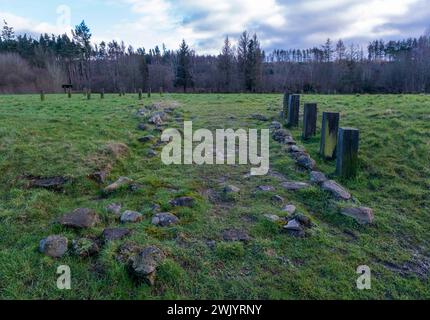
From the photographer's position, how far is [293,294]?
2.61 m

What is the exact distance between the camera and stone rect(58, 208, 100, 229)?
350cm

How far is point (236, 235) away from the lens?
3.50 m

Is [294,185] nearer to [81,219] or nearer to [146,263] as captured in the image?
[146,263]

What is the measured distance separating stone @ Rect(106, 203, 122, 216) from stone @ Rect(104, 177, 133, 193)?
54 centimetres

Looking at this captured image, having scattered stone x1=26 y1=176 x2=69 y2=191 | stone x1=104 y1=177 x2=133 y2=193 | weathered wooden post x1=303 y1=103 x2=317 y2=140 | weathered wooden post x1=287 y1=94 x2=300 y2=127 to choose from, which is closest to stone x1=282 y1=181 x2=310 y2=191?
stone x1=104 y1=177 x2=133 y2=193

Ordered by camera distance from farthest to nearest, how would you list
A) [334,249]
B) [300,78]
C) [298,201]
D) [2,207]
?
[300,78], [298,201], [2,207], [334,249]

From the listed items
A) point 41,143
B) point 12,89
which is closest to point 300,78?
point 12,89

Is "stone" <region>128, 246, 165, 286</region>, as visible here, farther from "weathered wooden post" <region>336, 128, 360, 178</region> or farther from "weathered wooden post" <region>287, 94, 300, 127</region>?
"weathered wooden post" <region>287, 94, 300, 127</region>

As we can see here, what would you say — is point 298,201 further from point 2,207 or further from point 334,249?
point 2,207

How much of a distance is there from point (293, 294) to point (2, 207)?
3939 millimetres

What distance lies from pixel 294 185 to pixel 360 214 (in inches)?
48.1

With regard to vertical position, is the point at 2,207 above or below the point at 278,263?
above

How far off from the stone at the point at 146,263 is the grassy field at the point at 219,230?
6cm
